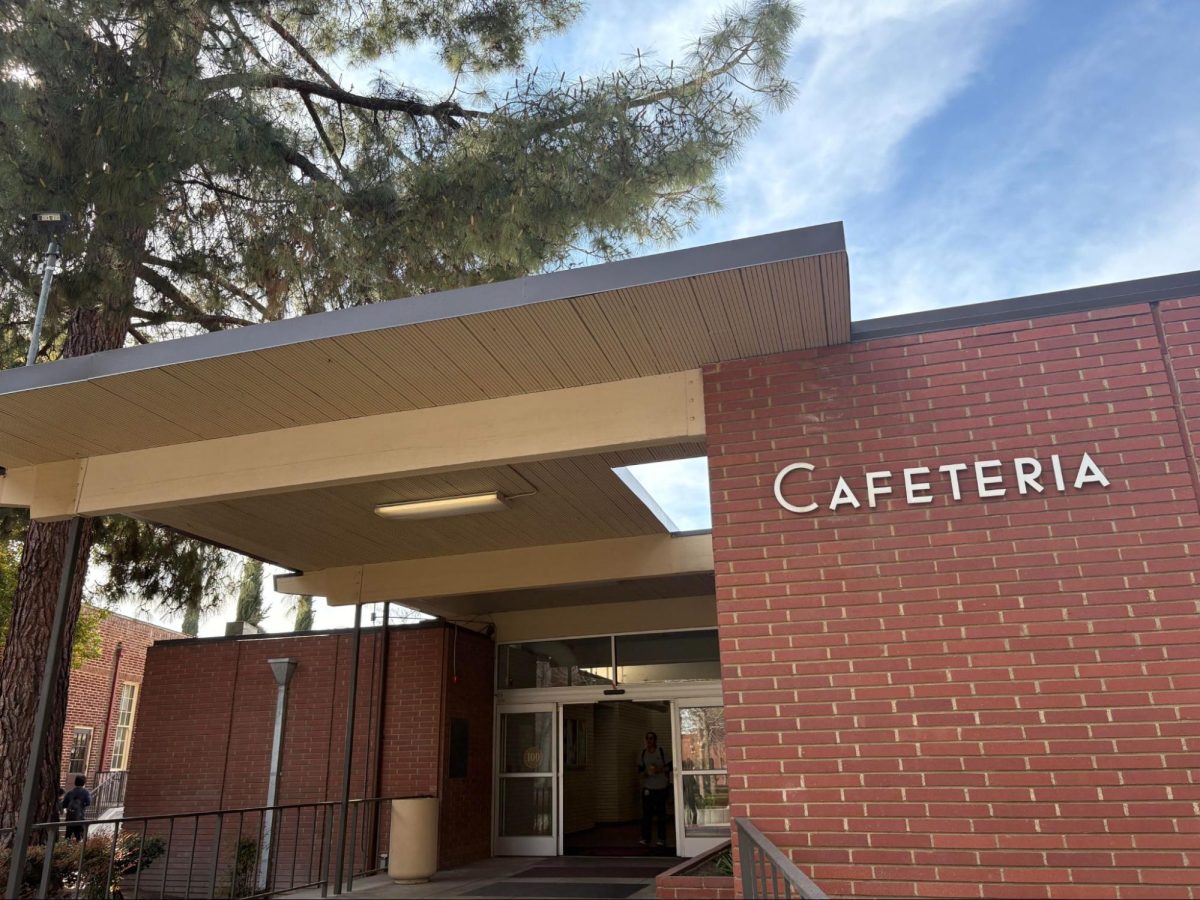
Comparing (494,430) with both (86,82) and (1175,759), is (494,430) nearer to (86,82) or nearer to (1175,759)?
Answer: (1175,759)

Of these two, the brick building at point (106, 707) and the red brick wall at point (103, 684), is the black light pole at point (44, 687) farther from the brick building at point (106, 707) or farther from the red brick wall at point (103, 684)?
the red brick wall at point (103, 684)

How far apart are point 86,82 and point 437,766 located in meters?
7.40

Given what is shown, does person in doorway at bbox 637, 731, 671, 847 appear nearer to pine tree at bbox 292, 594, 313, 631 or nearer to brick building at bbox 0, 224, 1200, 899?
brick building at bbox 0, 224, 1200, 899

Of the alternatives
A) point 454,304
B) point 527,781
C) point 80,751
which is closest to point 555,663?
point 527,781

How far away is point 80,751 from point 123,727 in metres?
1.75

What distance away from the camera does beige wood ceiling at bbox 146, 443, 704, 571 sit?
7.07 meters

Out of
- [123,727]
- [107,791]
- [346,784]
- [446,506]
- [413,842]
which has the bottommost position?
[413,842]

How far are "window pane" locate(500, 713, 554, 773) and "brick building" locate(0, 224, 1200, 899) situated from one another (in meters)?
6.44

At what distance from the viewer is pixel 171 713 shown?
11.6 meters

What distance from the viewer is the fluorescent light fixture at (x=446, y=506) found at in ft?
24.0

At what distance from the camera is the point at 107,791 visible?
20422 mm

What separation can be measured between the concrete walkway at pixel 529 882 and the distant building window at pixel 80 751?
1454cm

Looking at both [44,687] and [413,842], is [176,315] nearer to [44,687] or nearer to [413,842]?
[44,687]

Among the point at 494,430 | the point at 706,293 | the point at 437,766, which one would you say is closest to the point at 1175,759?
the point at 706,293
